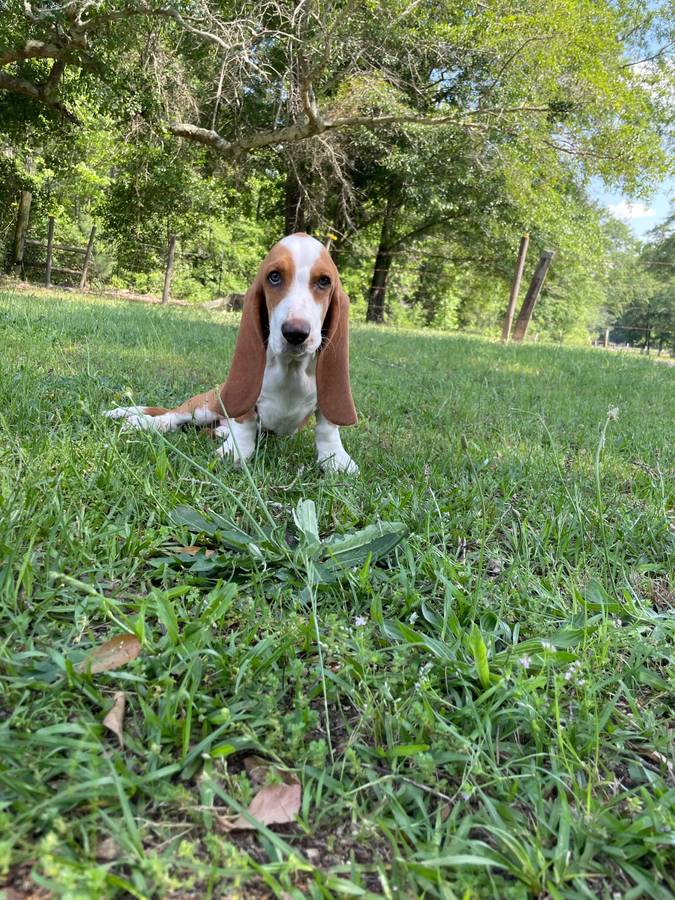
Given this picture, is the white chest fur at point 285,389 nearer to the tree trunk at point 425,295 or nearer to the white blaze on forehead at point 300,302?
the white blaze on forehead at point 300,302

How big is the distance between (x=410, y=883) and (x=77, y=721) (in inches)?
26.4

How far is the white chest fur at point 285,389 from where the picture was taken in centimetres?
286

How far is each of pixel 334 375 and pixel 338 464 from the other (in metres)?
0.45

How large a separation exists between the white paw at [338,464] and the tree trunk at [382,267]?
18789mm

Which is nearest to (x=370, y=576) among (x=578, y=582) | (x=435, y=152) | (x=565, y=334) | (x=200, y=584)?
(x=200, y=584)

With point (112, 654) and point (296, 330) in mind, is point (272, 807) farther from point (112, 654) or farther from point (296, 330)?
point (296, 330)

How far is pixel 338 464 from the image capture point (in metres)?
2.74

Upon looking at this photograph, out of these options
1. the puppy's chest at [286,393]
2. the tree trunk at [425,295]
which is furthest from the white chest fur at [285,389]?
the tree trunk at [425,295]

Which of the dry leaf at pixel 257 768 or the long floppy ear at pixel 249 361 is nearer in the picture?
the dry leaf at pixel 257 768

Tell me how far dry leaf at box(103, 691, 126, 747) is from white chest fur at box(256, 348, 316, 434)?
1.86 metres

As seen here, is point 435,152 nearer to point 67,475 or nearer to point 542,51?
point 542,51

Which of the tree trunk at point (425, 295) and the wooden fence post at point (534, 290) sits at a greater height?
the tree trunk at point (425, 295)

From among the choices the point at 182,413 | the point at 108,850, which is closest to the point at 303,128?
the point at 182,413

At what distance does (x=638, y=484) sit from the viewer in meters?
2.89
